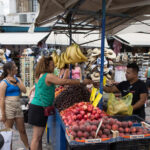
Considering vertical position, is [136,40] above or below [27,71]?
above

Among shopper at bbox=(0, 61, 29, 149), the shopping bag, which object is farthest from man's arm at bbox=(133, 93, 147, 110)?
shopper at bbox=(0, 61, 29, 149)

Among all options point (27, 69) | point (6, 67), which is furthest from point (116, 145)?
point (27, 69)

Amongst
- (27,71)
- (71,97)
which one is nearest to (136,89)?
(71,97)

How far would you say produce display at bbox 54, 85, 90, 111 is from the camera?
334 centimetres

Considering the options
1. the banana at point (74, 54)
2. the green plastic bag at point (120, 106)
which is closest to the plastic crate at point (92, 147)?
the green plastic bag at point (120, 106)

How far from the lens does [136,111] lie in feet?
11.1

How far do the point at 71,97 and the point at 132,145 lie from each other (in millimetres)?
1543

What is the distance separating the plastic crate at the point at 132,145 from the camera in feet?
6.86

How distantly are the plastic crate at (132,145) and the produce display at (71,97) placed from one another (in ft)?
4.45

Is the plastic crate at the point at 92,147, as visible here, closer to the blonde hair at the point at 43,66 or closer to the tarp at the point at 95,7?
the blonde hair at the point at 43,66

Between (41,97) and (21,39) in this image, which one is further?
(21,39)

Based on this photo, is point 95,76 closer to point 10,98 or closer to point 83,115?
point 10,98

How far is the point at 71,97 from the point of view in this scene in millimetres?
3432

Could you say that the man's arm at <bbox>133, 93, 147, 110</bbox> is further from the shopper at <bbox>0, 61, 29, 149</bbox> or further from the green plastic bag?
the shopper at <bbox>0, 61, 29, 149</bbox>
